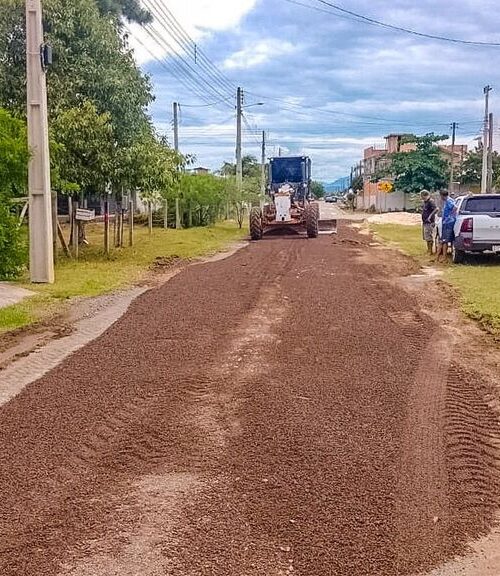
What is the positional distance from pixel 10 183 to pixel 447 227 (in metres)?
10.2

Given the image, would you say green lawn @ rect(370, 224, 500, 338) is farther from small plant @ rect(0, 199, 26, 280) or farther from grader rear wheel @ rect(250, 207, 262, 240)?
small plant @ rect(0, 199, 26, 280)

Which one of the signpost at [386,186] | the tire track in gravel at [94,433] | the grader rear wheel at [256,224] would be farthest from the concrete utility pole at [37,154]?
the signpost at [386,186]

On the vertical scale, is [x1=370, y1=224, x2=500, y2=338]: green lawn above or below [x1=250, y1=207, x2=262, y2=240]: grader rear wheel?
below

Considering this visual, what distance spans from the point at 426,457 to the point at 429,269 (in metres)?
13.1

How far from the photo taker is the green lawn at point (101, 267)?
12.5 metres

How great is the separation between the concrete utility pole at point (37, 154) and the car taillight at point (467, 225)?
29.8ft

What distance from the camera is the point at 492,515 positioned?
434 cm

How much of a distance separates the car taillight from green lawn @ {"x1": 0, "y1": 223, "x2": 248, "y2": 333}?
739cm

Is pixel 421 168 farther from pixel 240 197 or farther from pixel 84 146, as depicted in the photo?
pixel 84 146

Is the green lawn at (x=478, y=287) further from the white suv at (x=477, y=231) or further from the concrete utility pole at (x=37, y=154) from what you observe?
the concrete utility pole at (x=37, y=154)

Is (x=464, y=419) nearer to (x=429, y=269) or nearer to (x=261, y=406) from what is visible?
(x=261, y=406)

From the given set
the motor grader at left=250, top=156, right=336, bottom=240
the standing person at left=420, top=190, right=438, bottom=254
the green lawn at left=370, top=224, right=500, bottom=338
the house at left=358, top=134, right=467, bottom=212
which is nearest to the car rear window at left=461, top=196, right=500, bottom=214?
the green lawn at left=370, top=224, right=500, bottom=338

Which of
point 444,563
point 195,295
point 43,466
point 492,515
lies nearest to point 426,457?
point 492,515

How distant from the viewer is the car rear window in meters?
18.6
